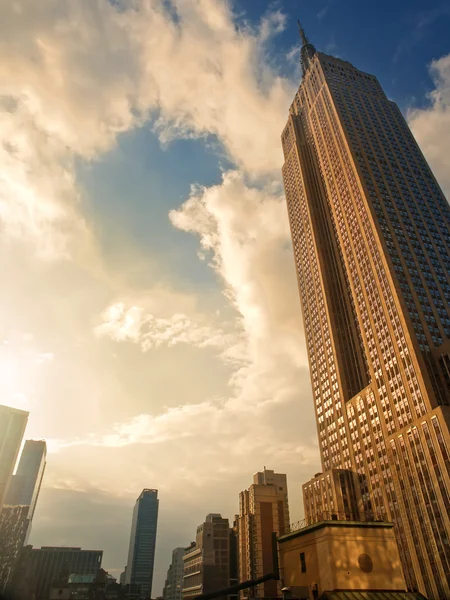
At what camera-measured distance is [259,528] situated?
5723 inches

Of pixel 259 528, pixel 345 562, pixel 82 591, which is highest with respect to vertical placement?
pixel 259 528

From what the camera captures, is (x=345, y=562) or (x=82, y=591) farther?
(x=82, y=591)

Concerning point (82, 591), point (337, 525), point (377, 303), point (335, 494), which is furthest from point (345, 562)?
point (82, 591)

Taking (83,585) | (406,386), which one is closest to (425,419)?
(406,386)

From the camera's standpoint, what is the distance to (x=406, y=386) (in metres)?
108

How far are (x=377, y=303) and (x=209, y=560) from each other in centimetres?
12131

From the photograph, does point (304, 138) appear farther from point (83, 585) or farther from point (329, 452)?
point (83, 585)

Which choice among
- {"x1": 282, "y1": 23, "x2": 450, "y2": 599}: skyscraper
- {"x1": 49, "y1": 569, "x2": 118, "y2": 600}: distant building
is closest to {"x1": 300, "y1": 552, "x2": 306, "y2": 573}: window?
{"x1": 282, "y1": 23, "x2": 450, "y2": 599}: skyscraper

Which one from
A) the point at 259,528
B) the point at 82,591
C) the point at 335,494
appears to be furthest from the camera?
the point at 82,591

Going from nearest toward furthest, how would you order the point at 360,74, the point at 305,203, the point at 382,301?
the point at 382,301 < the point at 305,203 < the point at 360,74

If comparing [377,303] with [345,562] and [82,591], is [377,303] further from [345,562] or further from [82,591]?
[82,591]

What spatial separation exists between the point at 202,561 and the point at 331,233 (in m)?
140

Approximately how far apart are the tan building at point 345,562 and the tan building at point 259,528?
110m

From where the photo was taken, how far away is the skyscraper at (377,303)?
95.7 m
